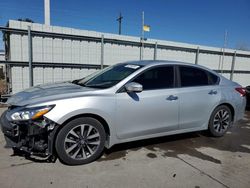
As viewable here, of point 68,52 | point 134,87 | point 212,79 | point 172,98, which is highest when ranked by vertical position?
point 68,52

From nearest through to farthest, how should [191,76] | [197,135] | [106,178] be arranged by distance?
[106,178], [191,76], [197,135]

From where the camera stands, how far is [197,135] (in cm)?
464

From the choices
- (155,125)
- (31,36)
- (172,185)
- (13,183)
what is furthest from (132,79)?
(31,36)

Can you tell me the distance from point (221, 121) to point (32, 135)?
12.3ft

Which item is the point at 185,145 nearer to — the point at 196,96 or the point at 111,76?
the point at 196,96

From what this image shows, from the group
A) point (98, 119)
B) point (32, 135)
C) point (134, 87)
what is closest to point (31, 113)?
point (32, 135)

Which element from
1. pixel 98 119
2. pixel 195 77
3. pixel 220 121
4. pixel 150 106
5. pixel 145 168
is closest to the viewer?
pixel 145 168

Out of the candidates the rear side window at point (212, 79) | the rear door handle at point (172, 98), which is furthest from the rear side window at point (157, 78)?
the rear side window at point (212, 79)

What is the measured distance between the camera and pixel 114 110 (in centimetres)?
319

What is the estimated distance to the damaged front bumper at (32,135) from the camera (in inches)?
110

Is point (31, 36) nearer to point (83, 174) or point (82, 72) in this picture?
point (82, 72)

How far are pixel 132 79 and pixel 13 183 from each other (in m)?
2.19

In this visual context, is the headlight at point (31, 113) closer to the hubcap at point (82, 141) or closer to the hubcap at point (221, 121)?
the hubcap at point (82, 141)

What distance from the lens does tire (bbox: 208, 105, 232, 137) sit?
4.36m
